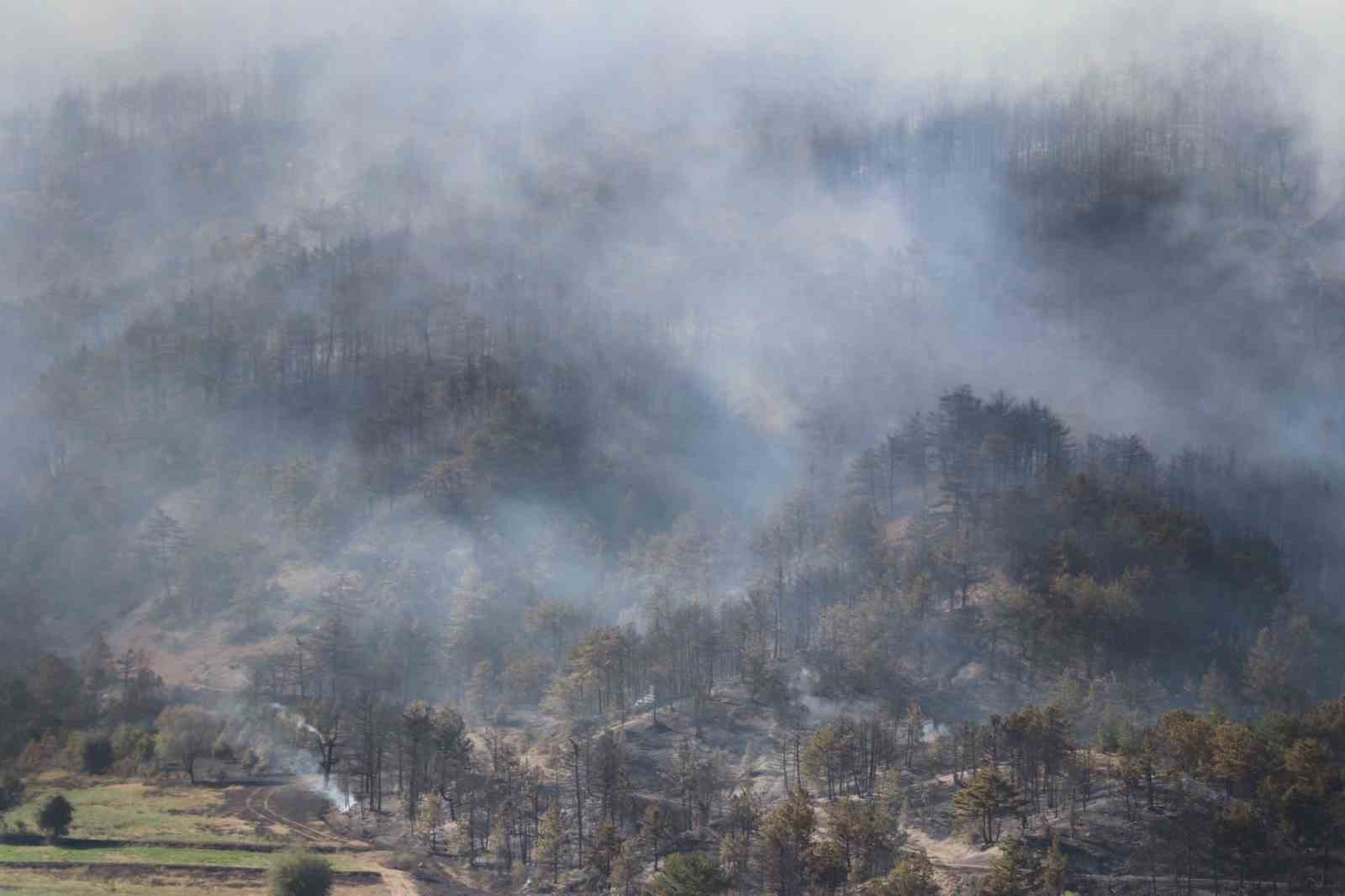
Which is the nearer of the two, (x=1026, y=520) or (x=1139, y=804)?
(x=1139, y=804)

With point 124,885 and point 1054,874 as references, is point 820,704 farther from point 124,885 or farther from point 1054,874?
point 124,885

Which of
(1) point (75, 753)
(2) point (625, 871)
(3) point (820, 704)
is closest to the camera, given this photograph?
(2) point (625, 871)

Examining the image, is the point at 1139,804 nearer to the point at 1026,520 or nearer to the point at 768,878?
the point at 768,878

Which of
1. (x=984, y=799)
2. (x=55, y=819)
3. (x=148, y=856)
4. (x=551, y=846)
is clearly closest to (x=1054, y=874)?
(x=984, y=799)

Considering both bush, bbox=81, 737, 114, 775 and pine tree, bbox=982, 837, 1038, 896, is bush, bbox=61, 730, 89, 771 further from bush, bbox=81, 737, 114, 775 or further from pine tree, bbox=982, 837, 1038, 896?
pine tree, bbox=982, 837, 1038, 896

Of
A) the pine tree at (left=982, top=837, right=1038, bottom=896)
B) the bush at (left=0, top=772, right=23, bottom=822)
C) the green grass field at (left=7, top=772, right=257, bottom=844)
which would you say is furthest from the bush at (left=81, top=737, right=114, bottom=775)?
the pine tree at (left=982, top=837, right=1038, bottom=896)

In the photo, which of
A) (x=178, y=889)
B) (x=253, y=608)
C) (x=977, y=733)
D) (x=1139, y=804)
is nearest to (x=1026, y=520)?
(x=977, y=733)

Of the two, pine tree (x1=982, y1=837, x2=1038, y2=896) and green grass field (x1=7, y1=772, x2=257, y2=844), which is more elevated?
green grass field (x1=7, y1=772, x2=257, y2=844)
